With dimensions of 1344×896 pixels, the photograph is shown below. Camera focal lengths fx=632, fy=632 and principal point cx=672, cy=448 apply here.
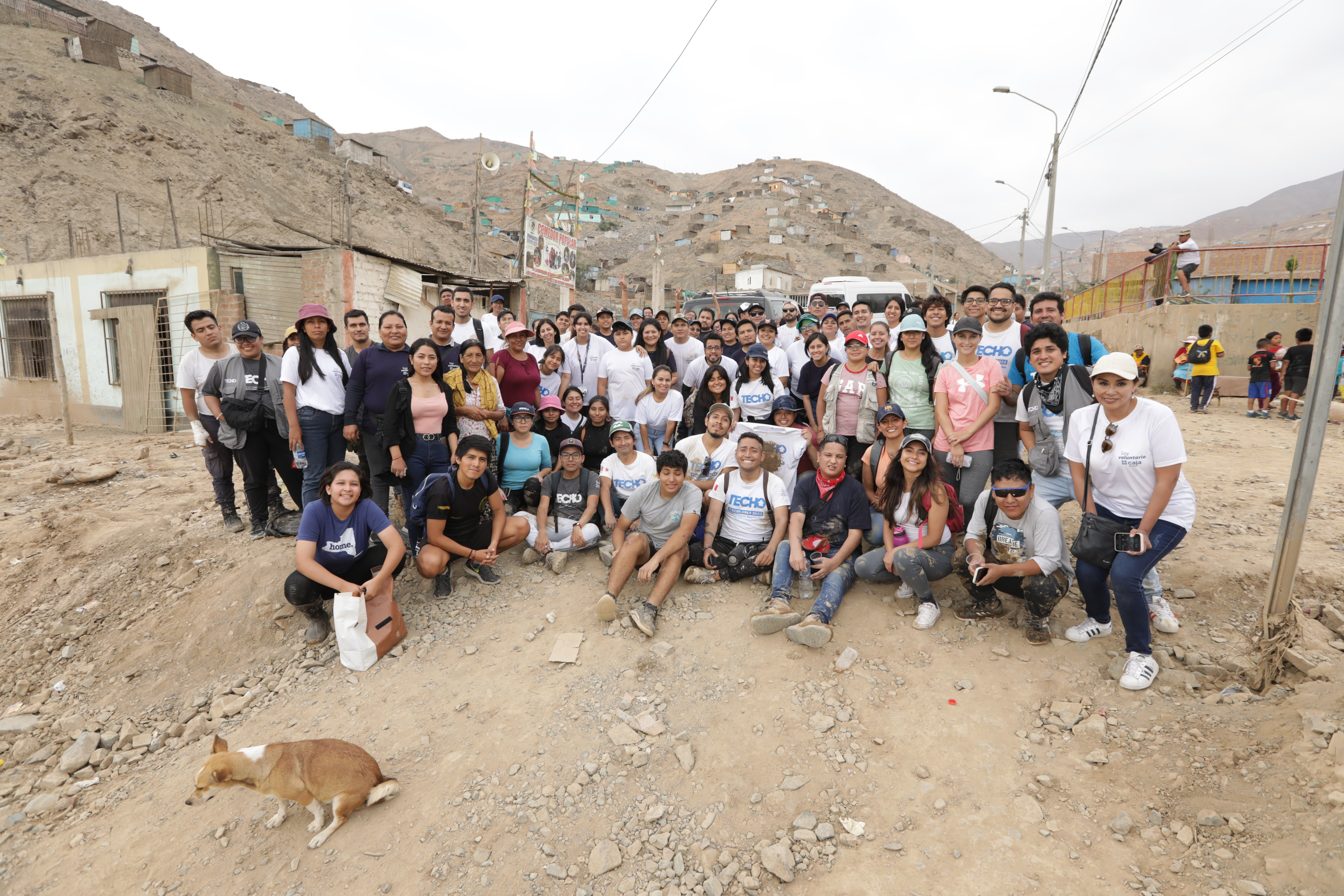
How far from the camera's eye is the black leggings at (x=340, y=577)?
4.46 m

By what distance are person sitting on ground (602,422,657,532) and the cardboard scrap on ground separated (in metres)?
1.12

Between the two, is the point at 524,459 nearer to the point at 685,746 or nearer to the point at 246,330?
the point at 246,330

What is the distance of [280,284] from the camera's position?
396 inches

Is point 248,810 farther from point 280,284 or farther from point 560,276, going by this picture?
point 560,276

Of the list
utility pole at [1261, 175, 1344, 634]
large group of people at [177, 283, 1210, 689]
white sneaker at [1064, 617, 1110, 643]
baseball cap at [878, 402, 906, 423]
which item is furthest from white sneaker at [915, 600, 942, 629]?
utility pole at [1261, 175, 1344, 634]

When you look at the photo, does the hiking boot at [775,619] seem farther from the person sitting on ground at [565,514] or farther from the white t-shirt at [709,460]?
the person sitting on ground at [565,514]

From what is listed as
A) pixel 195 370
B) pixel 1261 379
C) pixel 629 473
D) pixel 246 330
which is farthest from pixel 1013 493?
pixel 1261 379

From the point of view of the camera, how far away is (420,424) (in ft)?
16.2

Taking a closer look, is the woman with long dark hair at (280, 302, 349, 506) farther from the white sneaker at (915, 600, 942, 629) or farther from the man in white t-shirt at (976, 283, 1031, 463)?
the man in white t-shirt at (976, 283, 1031, 463)

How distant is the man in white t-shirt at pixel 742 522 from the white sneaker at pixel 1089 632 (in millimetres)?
1881

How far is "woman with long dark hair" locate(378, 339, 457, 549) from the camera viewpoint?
190 inches

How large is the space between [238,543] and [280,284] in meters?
5.97

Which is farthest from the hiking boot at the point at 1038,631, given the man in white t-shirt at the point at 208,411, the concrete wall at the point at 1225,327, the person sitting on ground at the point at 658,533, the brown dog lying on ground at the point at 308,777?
the concrete wall at the point at 1225,327

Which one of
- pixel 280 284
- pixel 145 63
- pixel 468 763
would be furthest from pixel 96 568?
pixel 145 63
